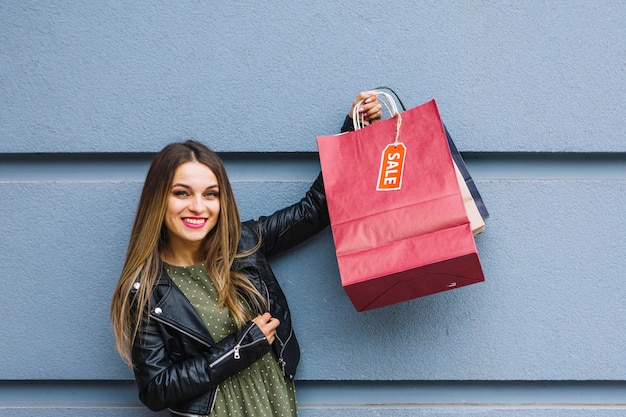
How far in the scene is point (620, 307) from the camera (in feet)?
5.65

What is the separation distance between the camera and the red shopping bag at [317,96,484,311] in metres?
1.35

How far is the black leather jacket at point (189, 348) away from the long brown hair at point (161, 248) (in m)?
0.03

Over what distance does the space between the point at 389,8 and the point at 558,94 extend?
0.58m

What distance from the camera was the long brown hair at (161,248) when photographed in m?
1.47

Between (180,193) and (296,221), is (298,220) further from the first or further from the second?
(180,193)

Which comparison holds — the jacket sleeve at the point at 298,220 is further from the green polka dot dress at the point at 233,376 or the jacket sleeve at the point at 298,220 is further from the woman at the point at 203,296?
the green polka dot dress at the point at 233,376

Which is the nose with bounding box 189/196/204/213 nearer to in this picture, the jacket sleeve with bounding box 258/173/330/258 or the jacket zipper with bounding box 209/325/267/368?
the jacket sleeve with bounding box 258/173/330/258

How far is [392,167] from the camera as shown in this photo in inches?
56.6

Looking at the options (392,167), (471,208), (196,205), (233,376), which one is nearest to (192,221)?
(196,205)

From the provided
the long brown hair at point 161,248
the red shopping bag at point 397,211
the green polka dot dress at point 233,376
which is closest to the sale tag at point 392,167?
the red shopping bag at point 397,211

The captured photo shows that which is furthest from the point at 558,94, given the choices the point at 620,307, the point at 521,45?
the point at 620,307

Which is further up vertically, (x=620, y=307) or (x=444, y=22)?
(x=444, y=22)

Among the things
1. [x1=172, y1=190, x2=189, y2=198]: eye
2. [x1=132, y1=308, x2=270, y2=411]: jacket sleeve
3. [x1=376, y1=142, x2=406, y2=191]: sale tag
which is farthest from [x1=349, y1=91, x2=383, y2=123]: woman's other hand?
[x1=132, y1=308, x2=270, y2=411]: jacket sleeve

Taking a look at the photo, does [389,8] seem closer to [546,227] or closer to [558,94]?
[558,94]
